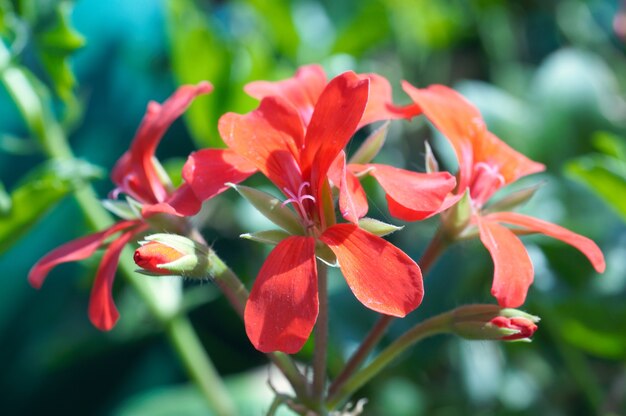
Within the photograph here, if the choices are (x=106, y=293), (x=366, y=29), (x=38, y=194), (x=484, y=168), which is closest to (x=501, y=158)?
(x=484, y=168)

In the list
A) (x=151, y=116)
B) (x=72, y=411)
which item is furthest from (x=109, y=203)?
(x=72, y=411)

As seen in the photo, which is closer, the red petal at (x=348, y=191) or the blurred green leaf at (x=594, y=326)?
the red petal at (x=348, y=191)

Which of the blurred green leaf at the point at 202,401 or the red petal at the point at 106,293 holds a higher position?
the red petal at the point at 106,293

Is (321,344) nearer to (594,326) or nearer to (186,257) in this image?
(186,257)

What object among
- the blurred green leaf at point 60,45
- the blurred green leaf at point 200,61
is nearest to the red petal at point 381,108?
the blurred green leaf at point 60,45

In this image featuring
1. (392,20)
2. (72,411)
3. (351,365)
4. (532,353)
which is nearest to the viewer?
(351,365)

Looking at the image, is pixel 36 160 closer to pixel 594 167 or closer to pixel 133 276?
pixel 133 276

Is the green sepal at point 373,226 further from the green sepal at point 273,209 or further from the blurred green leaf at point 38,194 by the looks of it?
the blurred green leaf at point 38,194
